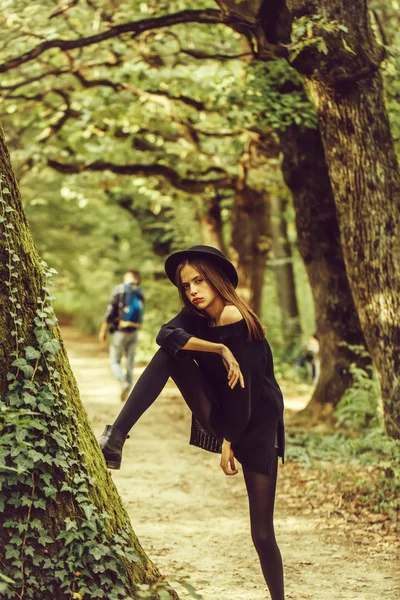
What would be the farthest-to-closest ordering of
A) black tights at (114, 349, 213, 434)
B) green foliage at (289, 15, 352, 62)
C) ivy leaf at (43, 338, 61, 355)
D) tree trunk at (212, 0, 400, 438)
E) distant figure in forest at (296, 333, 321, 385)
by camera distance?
distant figure in forest at (296, 333, 321, 385) < tree trunk at (212, 0, 400, 438) < green foliage at (289, 15, 352, 62) < black tights at (114, 349, 213, 434) < ivy leaf at (43, 338, 61, 355)

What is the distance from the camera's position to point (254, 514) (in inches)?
168

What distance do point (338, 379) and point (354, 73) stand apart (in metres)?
5.04

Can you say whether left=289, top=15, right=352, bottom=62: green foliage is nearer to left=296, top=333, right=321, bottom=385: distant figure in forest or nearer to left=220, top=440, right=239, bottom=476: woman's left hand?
left=220, top=440, right=239, bottom=476: woman's left hand

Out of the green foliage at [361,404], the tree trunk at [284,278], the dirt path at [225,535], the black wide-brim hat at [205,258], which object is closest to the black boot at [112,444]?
the dirt path at [225,535]

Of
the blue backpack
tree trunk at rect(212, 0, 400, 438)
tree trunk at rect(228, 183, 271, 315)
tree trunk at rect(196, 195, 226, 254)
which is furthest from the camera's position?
tree trunk at rect(196, 195, 226, 254)

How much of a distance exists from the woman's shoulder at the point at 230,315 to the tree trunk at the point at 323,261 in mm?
6327

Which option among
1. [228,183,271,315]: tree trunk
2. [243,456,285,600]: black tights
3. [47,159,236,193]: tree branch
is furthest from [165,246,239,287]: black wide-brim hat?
[228,183,271,315]: tree trunk

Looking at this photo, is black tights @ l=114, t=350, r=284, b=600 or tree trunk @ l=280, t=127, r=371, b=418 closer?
black tights @ l=114, t=350, r=284, b=600

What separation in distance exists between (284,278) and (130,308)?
10.8 meters

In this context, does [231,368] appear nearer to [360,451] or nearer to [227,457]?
[227,457]

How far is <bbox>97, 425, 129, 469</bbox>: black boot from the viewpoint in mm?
4082

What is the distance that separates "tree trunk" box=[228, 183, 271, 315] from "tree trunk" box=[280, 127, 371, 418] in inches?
190

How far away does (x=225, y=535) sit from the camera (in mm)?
7105

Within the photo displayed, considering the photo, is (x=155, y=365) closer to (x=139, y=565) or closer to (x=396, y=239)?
(x=139, y=565)
